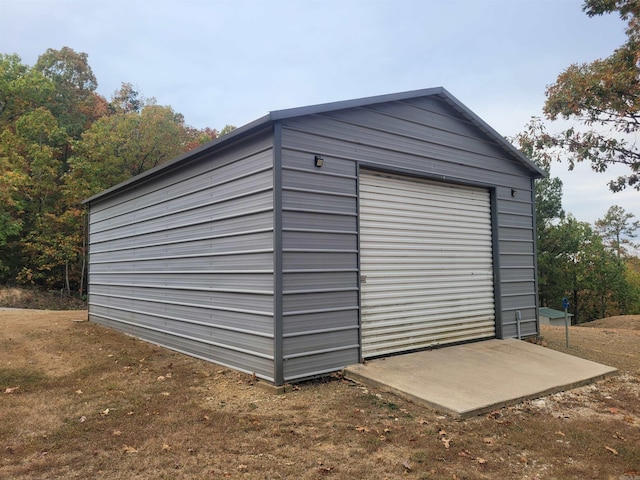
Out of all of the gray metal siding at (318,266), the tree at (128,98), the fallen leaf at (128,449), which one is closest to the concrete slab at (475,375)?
the gray metal siding at (318,266)

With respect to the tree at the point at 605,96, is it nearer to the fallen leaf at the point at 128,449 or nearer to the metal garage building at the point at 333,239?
the metal garage building at the point at 333,239

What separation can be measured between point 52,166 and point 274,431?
848 inches

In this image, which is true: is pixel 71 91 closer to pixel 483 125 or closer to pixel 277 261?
pixel 483 125

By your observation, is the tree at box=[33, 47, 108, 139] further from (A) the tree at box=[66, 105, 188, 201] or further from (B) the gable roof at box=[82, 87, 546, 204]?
(B) the gable roof at box=[82, 87, 546, 204]

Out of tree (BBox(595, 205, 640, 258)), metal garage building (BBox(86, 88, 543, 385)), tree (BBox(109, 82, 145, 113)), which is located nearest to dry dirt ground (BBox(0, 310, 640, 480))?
metal garage building (BBox(86, 88, 543, 385))

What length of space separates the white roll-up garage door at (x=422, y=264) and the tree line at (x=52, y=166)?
695 inches

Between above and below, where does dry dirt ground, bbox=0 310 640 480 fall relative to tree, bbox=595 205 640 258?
below

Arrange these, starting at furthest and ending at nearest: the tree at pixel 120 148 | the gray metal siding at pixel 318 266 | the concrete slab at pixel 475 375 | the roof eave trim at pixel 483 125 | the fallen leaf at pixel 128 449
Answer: the tree at pixel 120 148 < the roof eave trim at pixel 483 125 < the gray metal siding at pixel 318 266 < the concrete slab at pixel 475 375 < the fallen leaf at pixel 128 449

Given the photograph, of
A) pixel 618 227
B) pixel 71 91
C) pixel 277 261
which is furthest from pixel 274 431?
pixel 618 227

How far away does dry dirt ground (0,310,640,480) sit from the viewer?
301cm

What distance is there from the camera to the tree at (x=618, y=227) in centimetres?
3825

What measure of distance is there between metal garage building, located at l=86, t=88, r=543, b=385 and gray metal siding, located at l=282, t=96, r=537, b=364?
0.02 metres

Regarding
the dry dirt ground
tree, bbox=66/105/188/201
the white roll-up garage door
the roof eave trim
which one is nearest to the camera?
the dry dirt ground

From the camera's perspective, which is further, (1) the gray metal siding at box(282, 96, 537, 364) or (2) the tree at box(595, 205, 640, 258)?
(2) the tree at box(595, 205, 640, 258)
